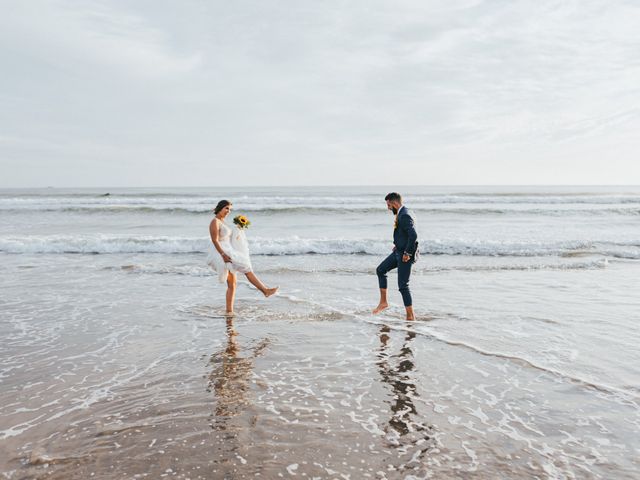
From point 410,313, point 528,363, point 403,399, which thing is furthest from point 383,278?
point 403,399

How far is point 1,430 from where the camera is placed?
12.6 feet

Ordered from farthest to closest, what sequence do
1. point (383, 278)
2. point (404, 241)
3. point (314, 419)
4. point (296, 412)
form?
point (383, 278)
point (404, 241)
point (296, 412)
point (314, 419)

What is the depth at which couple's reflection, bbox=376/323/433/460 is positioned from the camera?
147 inches

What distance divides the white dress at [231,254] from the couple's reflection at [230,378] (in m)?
1.67

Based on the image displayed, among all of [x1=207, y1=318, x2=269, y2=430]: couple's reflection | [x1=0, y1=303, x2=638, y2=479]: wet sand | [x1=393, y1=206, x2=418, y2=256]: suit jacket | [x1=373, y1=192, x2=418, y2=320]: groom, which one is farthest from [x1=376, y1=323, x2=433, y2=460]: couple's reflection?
[x1=393, y1=206, x2=418, y2=256]: suit jacket

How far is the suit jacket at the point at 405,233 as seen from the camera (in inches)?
299

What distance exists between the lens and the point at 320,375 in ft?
17.3

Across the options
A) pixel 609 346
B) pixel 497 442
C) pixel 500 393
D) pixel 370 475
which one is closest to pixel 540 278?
pixel 609 346

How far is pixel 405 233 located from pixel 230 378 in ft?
13.1

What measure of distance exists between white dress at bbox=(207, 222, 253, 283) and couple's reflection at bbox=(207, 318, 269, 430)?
5.47 ft

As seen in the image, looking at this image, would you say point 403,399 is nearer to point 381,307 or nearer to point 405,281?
point 405,281

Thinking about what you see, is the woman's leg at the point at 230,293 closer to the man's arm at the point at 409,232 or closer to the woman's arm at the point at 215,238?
the woman's arm at the point at 215,238

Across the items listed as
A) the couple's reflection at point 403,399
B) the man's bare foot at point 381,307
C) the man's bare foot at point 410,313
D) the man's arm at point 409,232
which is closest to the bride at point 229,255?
the man's bare foot at point 381,307

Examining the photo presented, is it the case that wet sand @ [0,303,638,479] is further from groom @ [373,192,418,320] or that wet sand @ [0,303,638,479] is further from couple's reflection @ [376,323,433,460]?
groom @ [373,192,418,320]
